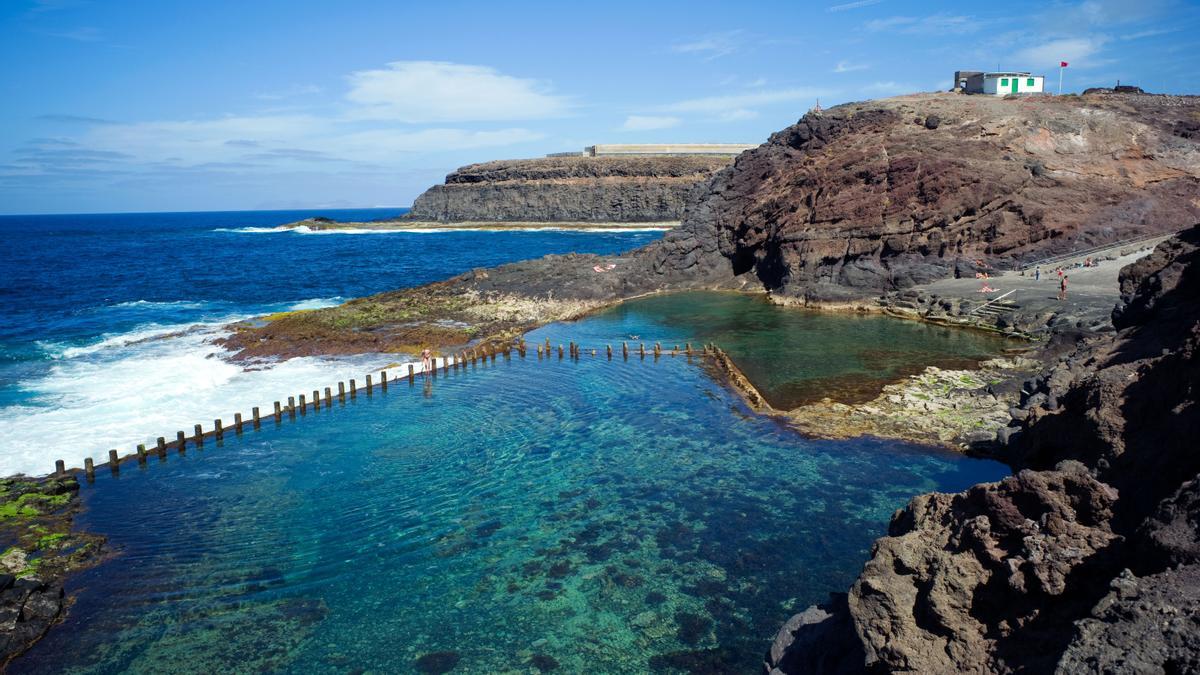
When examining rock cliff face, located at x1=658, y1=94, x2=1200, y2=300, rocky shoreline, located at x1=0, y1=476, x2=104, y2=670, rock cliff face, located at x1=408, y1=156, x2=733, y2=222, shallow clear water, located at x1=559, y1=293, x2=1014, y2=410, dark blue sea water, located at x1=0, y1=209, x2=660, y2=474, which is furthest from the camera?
rock cliff face, located at x1=408, y1=156, x2=733, y2=222

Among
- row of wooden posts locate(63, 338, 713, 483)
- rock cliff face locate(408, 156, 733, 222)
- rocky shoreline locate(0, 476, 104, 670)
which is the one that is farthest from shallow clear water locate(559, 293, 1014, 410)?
rock cliff face locate(408, 156, 733, 222)

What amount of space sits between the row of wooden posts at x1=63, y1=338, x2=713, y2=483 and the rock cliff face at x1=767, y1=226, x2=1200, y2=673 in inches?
805

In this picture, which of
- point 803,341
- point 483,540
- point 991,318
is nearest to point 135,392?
point 483,540

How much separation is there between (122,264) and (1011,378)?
99.6m

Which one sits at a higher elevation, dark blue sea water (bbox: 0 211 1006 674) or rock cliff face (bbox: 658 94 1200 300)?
rock cliff face (bbox: 658 94 1200 300)

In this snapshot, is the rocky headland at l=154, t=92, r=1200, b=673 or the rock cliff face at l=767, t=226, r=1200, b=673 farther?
the rocky headland at l=154, t=92, r=1200, b=673

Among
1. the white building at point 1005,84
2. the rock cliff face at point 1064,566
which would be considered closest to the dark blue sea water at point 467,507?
the rock cliff face at point 1064,566

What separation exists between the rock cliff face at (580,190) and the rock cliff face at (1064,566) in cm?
13438

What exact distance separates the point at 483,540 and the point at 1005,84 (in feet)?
215

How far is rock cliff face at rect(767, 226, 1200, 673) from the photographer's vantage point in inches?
225

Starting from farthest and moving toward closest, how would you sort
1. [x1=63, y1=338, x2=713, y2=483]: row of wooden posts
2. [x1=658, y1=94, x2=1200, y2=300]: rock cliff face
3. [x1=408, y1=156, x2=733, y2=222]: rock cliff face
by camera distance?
[x1=408, y1=156, x2=733, y2=222]: rock cliff face → [x1=658, y1=94, x2=1200, y2=300]: rock cliff face → [x1=63, y1=338, x2=713, y2=483]: row of wooden posts

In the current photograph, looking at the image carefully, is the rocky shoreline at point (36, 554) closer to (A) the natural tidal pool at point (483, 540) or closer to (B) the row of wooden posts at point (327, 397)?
(A) the natural tidal pool at point (483, 540)

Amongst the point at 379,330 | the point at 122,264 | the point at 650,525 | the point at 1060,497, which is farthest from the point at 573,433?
the point at 122,264

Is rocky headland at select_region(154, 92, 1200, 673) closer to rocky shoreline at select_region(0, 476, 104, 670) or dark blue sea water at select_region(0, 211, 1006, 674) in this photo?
dark blue sea water at select_region(0, 211, 1006, 674)
